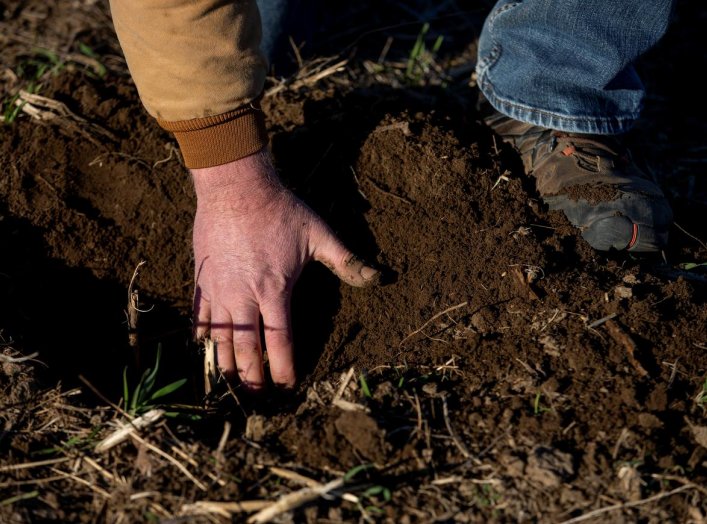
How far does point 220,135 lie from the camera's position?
2109 mm

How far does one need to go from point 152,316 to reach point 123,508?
2.86 ft

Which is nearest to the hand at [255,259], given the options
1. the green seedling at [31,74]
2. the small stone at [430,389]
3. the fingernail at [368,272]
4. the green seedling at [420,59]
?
the fingernail at [368,272]

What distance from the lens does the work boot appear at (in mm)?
2348

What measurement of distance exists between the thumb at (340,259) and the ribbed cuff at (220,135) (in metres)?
0.35

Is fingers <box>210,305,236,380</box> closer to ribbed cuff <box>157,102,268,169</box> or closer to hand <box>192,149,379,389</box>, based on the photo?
hand <box>192,149,379,389</box>

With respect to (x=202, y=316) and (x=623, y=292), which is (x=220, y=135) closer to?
(x=202, y=316)

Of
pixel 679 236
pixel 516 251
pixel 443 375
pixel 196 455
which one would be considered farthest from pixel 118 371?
pixel 679 236

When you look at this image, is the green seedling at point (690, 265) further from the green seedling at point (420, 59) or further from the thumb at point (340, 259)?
the green seedling at point (420, 59)

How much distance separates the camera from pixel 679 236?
8.59 feet

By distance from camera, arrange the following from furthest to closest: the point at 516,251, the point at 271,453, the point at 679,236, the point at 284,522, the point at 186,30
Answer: the point at 679,236
the point at 516,251
the point at 186,30
the point at 271,453
the point at 284,522

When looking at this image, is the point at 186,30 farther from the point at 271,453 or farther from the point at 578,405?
the point at 578,405

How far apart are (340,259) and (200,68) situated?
735mm

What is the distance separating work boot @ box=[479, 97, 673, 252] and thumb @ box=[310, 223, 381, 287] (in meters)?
0.75

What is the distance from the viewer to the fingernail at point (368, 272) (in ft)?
7.29
